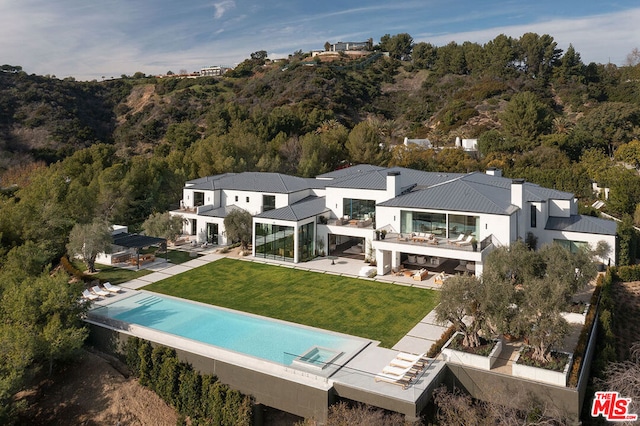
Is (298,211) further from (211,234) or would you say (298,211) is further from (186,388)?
(186,388)

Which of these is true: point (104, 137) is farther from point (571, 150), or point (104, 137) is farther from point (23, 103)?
point (571, 150)

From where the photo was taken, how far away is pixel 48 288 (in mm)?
20000

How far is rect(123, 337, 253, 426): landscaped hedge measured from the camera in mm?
16328

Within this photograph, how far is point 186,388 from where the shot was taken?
1742 centimetres

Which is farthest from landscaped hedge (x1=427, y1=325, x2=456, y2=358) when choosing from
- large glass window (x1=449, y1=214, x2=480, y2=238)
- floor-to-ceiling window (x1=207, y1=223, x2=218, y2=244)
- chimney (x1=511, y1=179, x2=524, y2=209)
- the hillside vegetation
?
floor-to-ceiling window (x1=207, y1=223, x2=218, y2=244)

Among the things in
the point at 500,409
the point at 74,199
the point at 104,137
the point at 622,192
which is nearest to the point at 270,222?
the point at 74,199

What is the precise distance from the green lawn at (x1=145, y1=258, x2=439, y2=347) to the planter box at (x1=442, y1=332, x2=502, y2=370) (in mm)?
2166

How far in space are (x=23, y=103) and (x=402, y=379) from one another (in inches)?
3863

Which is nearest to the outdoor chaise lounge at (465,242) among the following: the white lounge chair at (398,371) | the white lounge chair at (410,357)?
the white lounge chair at (410,357)

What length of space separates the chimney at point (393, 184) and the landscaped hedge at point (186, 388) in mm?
18006

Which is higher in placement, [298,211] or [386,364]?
[298,211]

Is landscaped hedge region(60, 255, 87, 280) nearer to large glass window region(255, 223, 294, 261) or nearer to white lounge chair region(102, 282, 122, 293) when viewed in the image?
white lounge chair region(102, 282, 122, 293)

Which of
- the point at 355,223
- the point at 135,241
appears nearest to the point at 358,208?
the point at 355,223

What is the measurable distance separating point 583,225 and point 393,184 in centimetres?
1187
